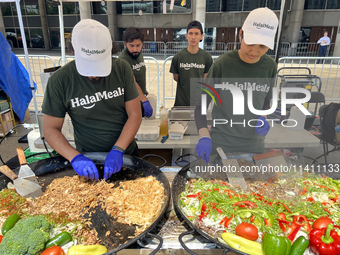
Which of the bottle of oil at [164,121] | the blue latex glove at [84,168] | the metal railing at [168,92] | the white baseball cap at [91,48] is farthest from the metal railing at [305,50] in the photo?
the blue latex glove at [84,168]

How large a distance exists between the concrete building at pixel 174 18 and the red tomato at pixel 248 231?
20.3m

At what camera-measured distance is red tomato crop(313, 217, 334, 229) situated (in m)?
1.25

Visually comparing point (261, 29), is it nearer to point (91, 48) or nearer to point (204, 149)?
point (204, 149)

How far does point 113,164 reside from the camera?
5.79ft

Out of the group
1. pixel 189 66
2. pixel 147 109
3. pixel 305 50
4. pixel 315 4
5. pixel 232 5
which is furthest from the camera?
pixel 232 5

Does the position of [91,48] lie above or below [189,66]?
above

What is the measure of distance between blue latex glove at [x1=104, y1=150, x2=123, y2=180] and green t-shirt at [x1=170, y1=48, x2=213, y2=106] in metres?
2.63

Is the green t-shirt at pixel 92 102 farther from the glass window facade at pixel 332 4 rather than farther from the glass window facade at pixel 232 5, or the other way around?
the glass window facade at pixel 332 4

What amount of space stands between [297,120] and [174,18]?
759 inches

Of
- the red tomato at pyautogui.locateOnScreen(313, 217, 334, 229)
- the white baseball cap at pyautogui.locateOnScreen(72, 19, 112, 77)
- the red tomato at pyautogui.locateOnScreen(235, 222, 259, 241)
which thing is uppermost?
the white baseball cap at pyautogui.locateOnScreen(72, 19, 112, 77)

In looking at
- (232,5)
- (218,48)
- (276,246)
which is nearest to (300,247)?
(276,246)

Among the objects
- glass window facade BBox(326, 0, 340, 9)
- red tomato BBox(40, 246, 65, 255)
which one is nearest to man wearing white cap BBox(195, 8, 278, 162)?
red tomato BBox(40, 246, 65, 255)

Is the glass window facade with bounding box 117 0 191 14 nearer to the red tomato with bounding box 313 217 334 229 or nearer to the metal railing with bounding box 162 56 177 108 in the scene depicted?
the metal railing with bounding box 162 56 177 108

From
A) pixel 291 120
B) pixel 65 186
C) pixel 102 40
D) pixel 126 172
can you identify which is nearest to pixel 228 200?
pixel 126 172
